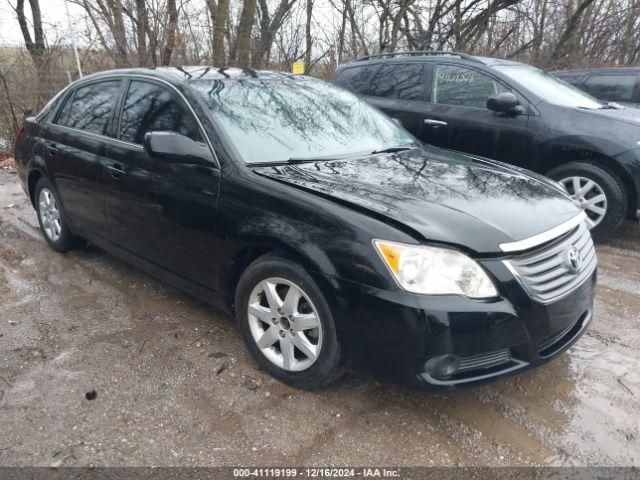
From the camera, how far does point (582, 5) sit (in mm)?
13141

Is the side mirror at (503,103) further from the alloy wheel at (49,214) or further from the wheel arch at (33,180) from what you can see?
the wheel arch at (33,180)

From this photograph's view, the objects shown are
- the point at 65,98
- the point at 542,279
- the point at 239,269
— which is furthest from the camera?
the point at 65,98

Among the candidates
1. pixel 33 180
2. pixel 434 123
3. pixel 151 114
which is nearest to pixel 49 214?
pixel 33 180

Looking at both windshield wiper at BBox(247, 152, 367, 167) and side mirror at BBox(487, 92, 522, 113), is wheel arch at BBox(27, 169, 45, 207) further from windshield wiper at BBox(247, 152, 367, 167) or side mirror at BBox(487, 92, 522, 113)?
side mirror at BBox(487, 92, 522, 113)

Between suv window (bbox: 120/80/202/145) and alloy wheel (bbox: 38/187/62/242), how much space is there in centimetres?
145

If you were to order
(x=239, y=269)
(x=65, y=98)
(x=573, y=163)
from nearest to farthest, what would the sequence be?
(x=239, y=269)
(x=65, y=98)
(x=573, y=163)

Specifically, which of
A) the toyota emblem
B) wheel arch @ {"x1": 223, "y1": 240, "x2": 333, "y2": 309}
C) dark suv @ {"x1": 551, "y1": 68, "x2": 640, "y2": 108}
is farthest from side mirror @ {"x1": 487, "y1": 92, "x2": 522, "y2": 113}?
dark suv @ {"x1": 551, "y1": 68, "x2": 640, "y2": 108}

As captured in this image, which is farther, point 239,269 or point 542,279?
point 239,269

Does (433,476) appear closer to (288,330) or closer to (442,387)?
(442,387)

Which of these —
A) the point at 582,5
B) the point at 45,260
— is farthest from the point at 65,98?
the point at 582,5

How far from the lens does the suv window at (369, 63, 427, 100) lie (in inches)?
234

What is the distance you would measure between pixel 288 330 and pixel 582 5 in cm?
1427

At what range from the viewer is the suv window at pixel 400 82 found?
5934 millimetres

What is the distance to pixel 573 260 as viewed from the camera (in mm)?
2477
